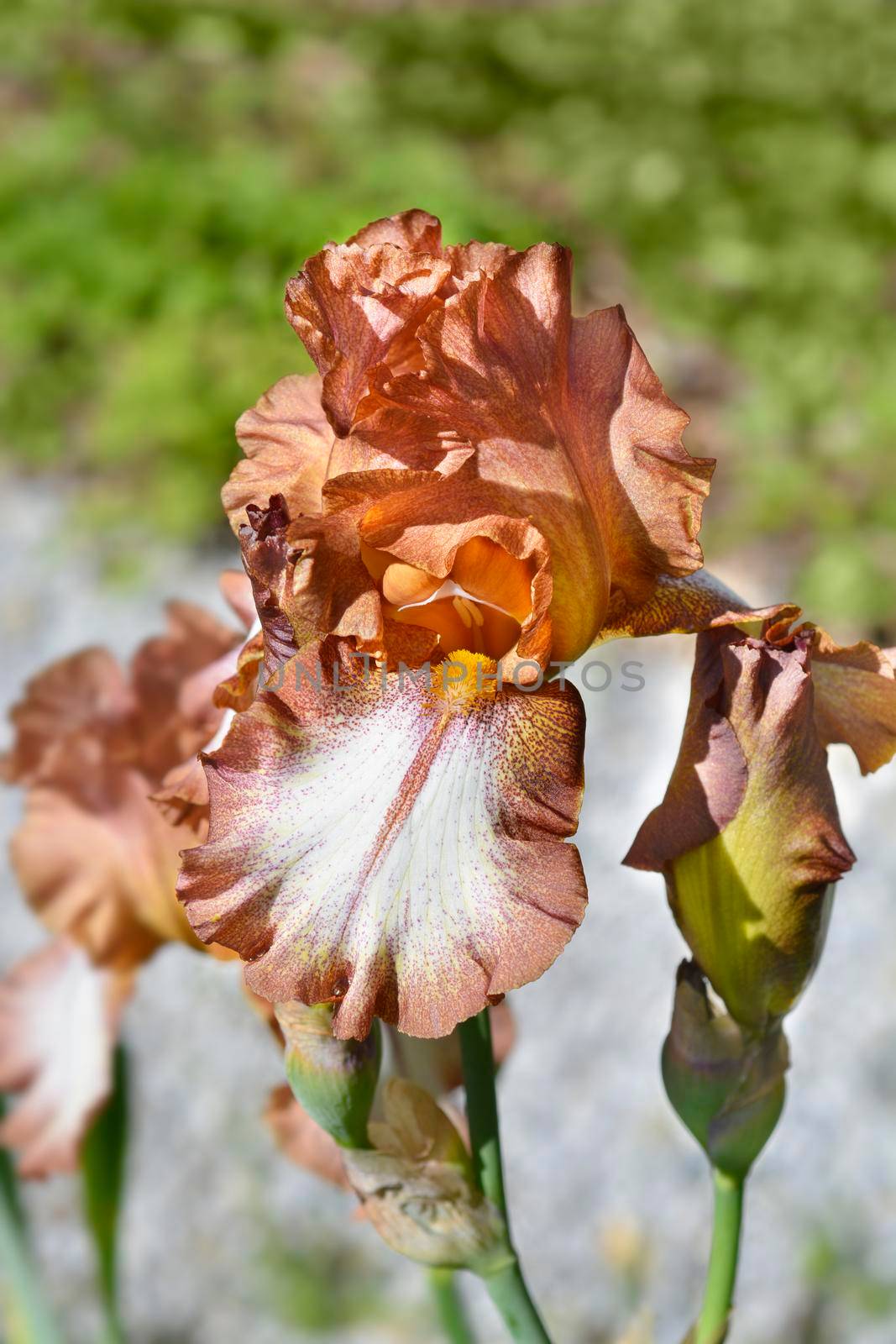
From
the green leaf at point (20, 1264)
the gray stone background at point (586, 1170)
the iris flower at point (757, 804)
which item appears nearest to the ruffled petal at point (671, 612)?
the iris flower at point (757, 804)

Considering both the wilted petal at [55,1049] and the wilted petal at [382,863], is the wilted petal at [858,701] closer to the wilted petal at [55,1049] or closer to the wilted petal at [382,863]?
the wilted petal at [382,863]

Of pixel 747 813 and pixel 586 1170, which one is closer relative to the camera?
pixel 747 813

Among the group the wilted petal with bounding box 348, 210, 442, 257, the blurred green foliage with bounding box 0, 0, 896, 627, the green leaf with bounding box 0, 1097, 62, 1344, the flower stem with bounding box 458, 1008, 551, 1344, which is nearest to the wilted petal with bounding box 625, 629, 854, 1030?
the flower stem with bounding box 458, 1008, 551, 1344

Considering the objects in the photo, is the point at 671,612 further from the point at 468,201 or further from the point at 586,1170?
the point at 468,201

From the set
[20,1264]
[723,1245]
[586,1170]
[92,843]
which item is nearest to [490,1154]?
[723,1245]

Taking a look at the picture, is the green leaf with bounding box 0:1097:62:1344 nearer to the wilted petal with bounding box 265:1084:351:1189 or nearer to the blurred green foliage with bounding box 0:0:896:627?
the wilted petal with bounding box 265:1084:351:1189
